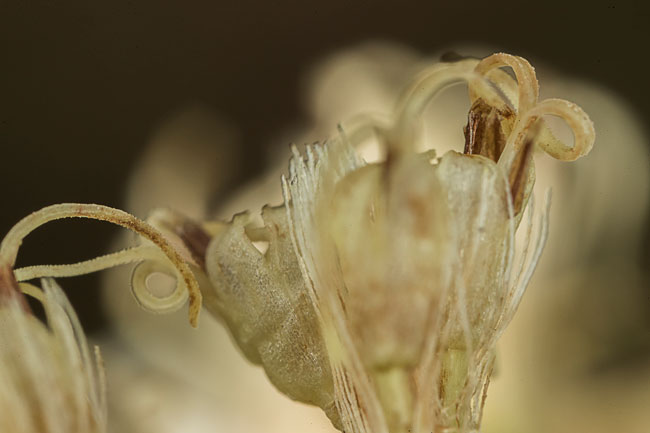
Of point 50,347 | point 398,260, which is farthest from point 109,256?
point 398,260

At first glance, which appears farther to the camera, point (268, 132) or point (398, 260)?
point (268, 132)

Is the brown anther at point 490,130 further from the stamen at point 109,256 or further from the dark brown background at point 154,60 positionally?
the dark brown background at point 154,60

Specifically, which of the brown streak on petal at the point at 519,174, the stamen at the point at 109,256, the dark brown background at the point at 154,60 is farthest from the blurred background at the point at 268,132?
the brown streak on petal at the point at 519,174

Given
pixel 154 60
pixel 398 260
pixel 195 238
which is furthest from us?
pixel 154 60

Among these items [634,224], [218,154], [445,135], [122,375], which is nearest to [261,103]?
[218,154]

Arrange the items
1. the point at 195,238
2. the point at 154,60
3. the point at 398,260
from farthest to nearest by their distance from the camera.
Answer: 1. the point at 154,60
2. the point at 195,238
3. the point at 398,260

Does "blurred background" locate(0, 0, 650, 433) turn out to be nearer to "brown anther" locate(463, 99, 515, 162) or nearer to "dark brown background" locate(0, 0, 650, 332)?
"dark brown background" locate(0, 0, 650, 332)

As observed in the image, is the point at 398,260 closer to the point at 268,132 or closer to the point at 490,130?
the point at 490,130
